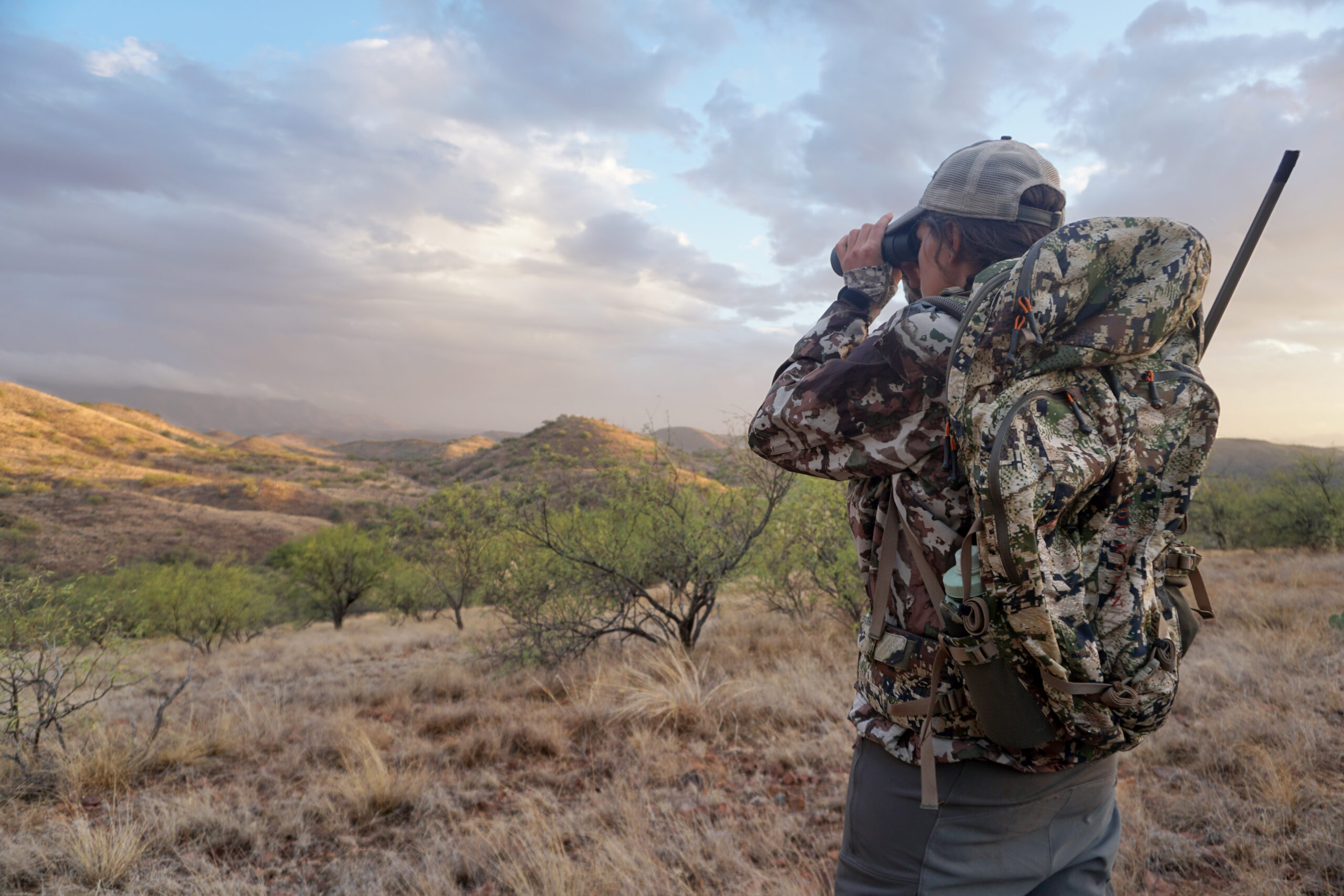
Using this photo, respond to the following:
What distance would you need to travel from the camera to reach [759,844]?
10.2 feet

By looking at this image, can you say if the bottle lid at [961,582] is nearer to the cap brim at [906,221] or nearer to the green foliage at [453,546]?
the cap brim at [906,221]

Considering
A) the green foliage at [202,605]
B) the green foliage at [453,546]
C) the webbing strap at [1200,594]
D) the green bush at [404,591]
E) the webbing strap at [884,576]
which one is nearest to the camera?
the webbing strap at [884,576]

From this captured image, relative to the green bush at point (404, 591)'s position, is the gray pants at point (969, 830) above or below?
above

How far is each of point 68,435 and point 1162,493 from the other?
248 ft

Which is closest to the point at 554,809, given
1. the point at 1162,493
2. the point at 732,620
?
the point at 1162,493

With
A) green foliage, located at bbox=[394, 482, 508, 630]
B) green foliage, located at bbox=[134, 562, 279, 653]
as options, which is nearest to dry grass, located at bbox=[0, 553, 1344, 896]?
green foliage, located at bbox=[394, 482, 508, 630]

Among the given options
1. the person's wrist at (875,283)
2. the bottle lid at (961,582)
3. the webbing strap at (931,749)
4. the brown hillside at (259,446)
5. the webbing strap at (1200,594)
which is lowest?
the brown hillside at (259,446)

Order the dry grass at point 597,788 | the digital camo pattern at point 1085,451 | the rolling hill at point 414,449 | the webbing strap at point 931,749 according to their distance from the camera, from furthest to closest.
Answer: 1. the rolling hill at point 414,449
2. the dry grass at point 597,788
3. the webbing strap at point 931,749
4. the digital camo pattern at point 1085,451

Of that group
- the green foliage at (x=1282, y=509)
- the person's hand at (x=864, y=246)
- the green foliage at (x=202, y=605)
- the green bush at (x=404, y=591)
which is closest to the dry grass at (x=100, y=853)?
the person's hand at (x=864, y=246)

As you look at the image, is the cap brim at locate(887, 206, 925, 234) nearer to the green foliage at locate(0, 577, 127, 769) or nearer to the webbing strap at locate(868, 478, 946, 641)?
the webbing strap at locate(868, 478, 946, 641)

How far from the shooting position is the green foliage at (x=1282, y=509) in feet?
61.4

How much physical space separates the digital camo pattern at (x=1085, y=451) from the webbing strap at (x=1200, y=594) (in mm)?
272

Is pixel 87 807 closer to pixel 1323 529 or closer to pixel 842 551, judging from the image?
pixel 842 551

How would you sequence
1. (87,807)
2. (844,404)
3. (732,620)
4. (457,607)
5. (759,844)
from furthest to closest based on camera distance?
1. (457,607)
2. (732,620)
3. (87,807)
4. (759,844)
5. (844,404)
